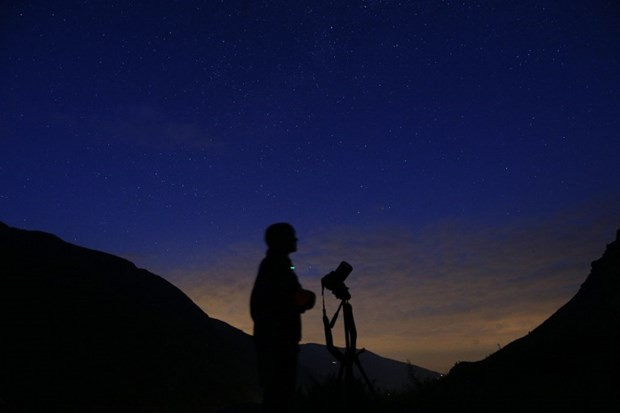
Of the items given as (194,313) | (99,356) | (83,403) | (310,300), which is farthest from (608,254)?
(194,313)

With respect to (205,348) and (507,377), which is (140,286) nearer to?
(205,348)

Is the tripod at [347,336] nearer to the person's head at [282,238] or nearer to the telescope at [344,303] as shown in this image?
the telescope at [344,303]

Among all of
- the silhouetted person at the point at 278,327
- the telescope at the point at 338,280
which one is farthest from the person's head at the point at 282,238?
the telescope at the point at 338,280

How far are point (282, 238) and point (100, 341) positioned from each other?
21.4 metres

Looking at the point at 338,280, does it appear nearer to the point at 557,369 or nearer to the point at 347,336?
the point at 347,336

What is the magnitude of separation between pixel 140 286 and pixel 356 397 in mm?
25991

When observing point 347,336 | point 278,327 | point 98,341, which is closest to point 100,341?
point 98,341

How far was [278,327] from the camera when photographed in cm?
350

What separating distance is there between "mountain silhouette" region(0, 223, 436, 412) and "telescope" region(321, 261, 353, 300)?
45.7ft

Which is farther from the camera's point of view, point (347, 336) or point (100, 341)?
point (100, 341)

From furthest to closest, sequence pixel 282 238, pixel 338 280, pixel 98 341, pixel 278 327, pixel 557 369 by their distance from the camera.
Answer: pixel 98 341
pixel 557 369
pixel 338 280
pixel 282 238
pixel 278 327

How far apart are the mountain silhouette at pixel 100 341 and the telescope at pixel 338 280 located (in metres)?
13.9

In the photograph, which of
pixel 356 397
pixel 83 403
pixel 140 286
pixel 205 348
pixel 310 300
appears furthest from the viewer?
pixel 140 286

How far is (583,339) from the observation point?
6332 mm
